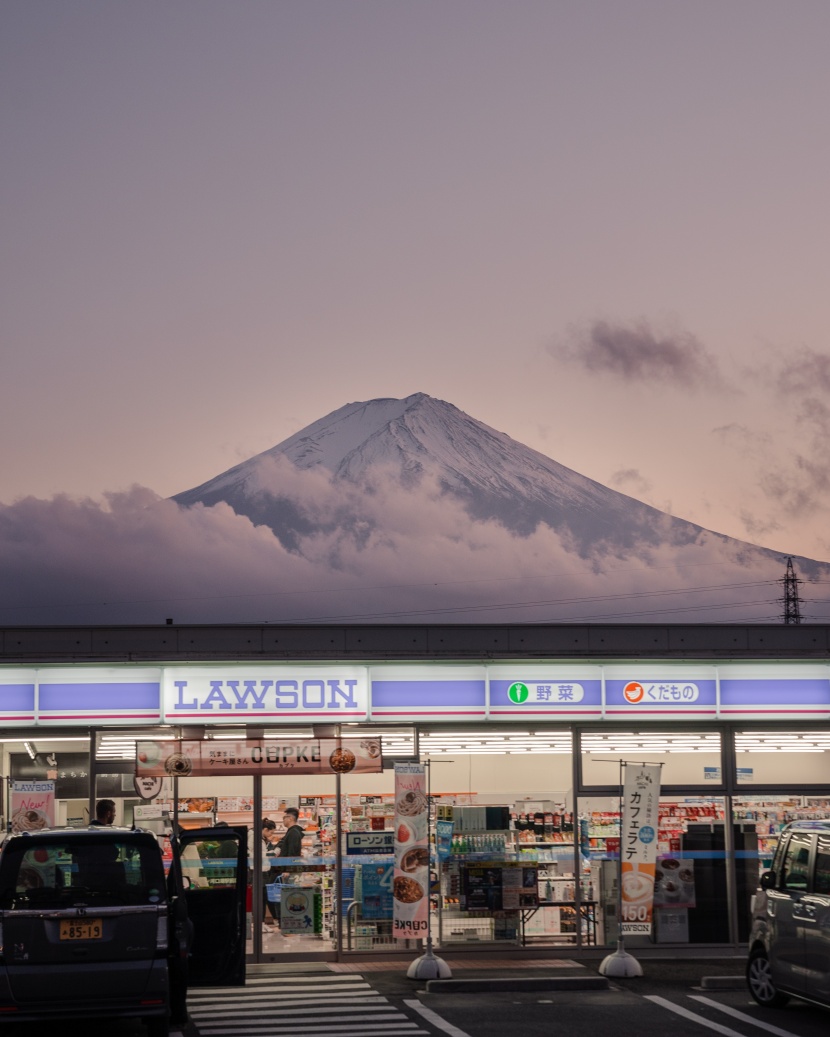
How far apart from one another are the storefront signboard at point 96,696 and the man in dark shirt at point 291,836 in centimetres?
202

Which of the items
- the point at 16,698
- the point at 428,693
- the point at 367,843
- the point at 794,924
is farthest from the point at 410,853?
the point at 16,698

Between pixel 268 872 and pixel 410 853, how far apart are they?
6.32 feet

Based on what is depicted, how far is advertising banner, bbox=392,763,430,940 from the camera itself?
→ 15.5m

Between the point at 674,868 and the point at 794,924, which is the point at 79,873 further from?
the point at 674,868

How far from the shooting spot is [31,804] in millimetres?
15430

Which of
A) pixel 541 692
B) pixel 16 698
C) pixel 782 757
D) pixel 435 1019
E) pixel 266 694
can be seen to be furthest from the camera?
pixel 782 757

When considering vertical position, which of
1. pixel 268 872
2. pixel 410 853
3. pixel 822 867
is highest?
pixel 822 867

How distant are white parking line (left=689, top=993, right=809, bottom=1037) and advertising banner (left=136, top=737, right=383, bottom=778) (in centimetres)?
506

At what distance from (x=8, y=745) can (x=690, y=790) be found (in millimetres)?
8637

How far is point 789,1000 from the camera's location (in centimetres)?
1320

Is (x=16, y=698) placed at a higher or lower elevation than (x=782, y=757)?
higher

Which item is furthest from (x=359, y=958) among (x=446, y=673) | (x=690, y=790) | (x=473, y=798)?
(x=690, y=790)

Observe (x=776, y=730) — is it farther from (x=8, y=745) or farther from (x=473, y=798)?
(x=8, y=745)

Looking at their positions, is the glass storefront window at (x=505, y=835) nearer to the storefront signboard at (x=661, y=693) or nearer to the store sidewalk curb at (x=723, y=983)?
the storefront signboard at (x=661, y=693)
